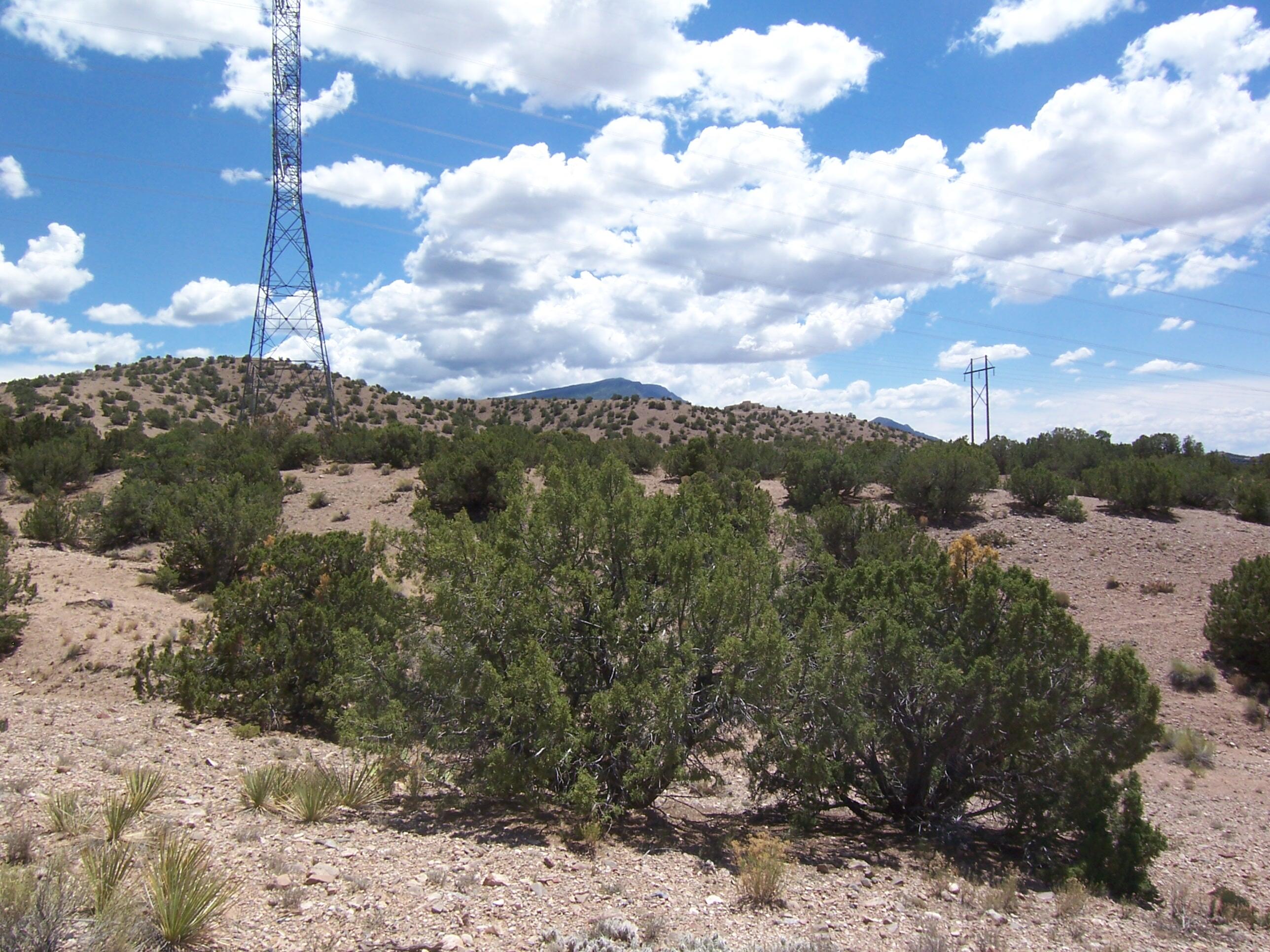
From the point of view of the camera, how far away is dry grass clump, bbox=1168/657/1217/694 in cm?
1955

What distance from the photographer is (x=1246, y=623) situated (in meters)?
19.8

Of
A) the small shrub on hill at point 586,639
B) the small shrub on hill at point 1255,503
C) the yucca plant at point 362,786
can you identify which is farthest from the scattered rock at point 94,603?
the small shrub on hill at point 1255,503

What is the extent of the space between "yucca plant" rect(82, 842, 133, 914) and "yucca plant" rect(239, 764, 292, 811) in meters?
1.89

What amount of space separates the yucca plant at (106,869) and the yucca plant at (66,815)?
1.54ft

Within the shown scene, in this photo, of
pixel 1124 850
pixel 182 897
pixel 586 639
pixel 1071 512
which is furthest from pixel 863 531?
pixel 182 897

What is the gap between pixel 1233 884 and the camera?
10336mm

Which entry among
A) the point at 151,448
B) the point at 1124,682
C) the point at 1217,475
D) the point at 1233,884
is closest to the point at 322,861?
the point at 1124,682

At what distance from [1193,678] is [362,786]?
19.8 m

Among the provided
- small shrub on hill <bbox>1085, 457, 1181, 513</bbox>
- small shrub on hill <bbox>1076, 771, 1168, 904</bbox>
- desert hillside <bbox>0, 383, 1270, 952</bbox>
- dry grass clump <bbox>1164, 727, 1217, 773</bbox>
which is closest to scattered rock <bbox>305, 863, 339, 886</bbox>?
desert hillside <bbox>0, 383, 1270, 952</bbox>

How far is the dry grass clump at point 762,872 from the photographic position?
7660mm

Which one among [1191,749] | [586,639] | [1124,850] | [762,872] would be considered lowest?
[1191,749]

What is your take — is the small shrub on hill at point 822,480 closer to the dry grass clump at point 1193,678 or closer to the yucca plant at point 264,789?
the dry grass clump at point 1193,678

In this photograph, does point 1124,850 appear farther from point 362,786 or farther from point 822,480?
point 822,480

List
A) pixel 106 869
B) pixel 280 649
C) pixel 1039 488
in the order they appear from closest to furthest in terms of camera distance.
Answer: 1. pixel 106 869
2. pixel 280 649
3. pixel 1039 488
